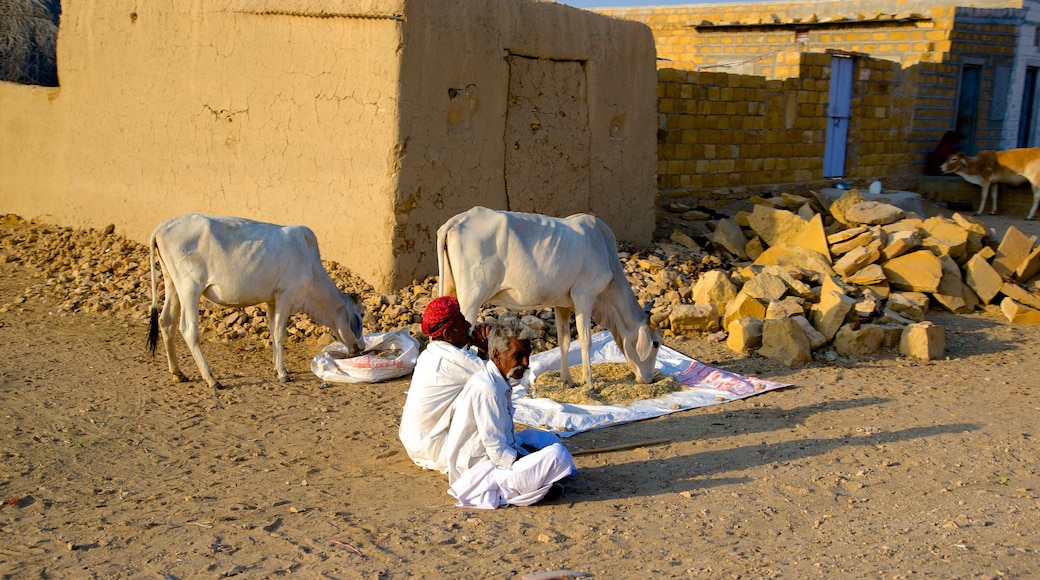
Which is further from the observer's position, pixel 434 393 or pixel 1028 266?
pixel 1028 266

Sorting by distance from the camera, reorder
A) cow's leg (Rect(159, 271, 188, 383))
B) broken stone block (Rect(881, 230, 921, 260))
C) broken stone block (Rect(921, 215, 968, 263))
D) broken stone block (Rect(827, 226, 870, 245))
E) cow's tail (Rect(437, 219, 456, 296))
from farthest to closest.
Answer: broken stone block (Rect(827, 226, 870, 245)), broken stone block (Rect(921, 215, 968, 263)), broken stone block (Rect(881, 230, 921, 260)), cow's leg (Rect(159, 271, 188, 383)), cow's tail (Rect(437, 219, 456, 296))

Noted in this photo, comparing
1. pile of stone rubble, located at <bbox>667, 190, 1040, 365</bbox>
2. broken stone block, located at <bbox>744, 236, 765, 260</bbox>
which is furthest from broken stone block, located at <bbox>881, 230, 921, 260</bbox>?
broken stone block, located at <bbox>744, 236, 765, 260</bbox>

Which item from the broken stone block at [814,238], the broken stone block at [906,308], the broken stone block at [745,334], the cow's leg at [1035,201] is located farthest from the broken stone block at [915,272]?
the cow's leg at [1035,201]

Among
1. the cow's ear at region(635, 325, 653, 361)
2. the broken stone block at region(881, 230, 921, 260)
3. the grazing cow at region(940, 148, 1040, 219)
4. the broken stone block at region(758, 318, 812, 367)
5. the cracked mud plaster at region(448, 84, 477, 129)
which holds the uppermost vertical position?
the cracked mud plaster at region(448, 84, 477, 129)

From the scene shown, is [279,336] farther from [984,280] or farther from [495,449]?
[984,280]

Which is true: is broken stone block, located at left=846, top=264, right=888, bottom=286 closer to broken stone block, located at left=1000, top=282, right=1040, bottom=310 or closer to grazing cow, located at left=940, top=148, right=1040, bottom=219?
broken stone block, located at left=1000, top=282, right=1040, bottom=310

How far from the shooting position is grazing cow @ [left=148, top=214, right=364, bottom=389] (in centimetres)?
707

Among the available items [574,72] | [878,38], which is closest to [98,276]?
[574,72]

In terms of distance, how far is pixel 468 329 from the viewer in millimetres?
4969

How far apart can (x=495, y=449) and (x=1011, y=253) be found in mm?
8161

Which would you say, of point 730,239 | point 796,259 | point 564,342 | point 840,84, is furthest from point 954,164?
point 564,342

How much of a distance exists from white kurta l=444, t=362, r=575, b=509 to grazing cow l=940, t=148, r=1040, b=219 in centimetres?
1417

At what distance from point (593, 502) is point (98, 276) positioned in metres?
7.09

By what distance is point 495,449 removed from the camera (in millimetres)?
4738
